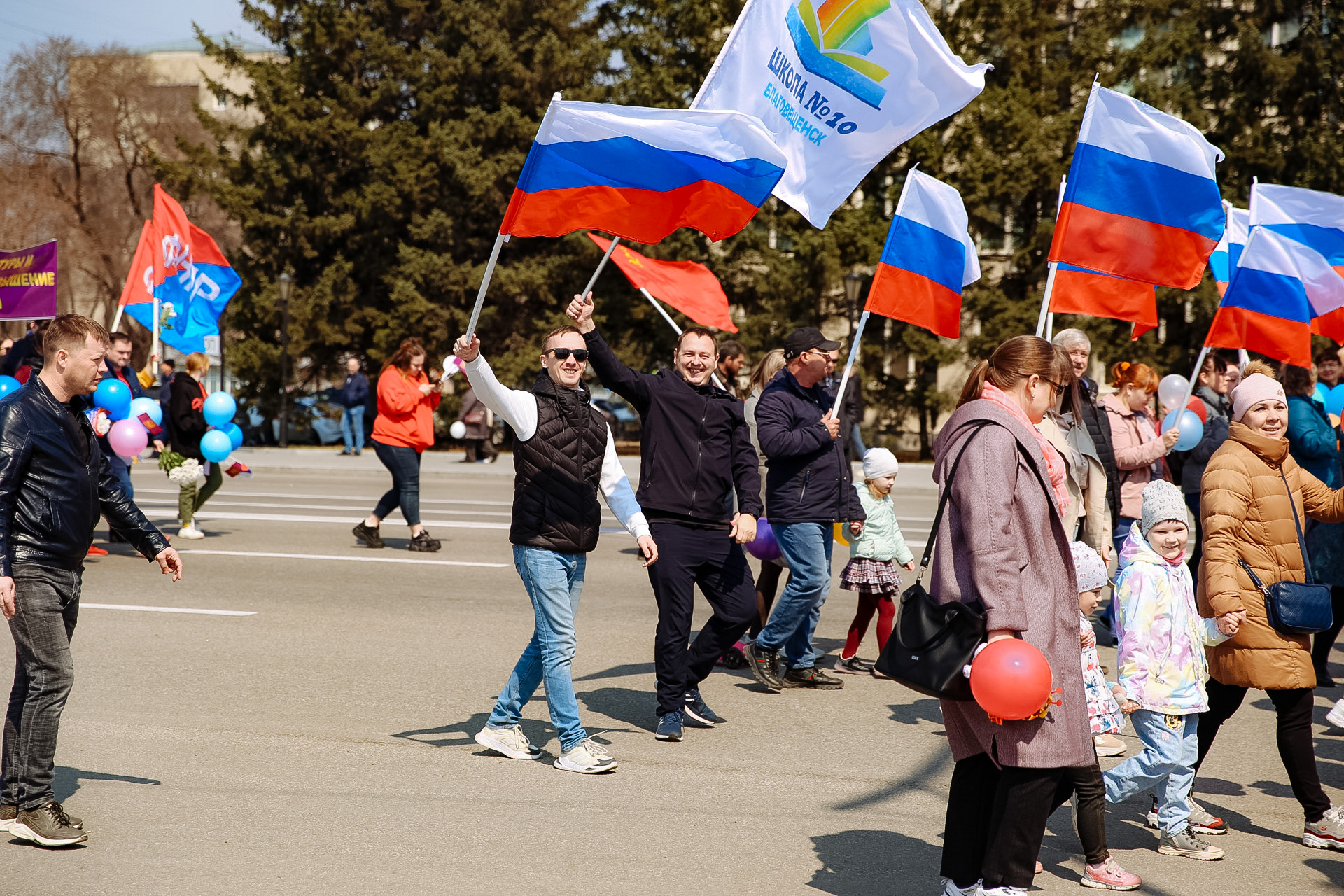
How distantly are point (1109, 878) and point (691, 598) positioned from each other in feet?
8.21

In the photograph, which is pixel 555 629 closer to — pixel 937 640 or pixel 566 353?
pixel 566 353

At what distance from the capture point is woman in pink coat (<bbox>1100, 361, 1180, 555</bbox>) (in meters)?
8.16

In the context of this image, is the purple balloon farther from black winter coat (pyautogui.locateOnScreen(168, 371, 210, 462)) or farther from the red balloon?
black winter coat (pyautogui.locateOnScreen(168, 371, 210, 462))

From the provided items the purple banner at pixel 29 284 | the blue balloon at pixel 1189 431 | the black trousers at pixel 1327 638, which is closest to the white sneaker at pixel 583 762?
the black trousers at pixel 1327 638

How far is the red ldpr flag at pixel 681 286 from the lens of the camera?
923cm

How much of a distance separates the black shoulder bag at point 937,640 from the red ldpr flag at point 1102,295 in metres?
4.07

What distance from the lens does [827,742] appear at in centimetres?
616

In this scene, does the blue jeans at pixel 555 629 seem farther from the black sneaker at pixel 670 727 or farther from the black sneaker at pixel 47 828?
the black sneaker at pixel 47 828

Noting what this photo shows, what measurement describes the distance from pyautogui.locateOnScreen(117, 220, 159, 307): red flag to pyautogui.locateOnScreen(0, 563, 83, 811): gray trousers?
11797 millimetres

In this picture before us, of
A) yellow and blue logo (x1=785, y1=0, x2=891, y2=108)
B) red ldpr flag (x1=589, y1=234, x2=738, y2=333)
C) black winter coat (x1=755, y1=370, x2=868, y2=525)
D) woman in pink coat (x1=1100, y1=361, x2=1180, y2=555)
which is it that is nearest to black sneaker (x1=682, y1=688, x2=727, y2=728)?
Result: black winter coat (x1=755, y1=370, x2=868, y2=525)

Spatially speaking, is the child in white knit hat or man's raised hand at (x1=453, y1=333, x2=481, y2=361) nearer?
man's raised hand at (x1=453, y1=333, x2=481, y2=361)

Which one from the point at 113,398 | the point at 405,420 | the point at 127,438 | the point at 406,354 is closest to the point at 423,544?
the point at 405,420

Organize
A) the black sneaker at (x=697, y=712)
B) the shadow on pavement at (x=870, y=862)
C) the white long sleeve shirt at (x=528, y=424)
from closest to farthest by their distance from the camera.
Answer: the shadow on pavement at (x=870, y=862)
the white long sleeve shirt at (x=528, y=424)
the black sneaker at (x=697, y=712)

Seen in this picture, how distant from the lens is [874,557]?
763 cm
